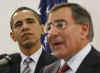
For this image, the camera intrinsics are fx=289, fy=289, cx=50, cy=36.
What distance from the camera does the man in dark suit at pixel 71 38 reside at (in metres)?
1.72

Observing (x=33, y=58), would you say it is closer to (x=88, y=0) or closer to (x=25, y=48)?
(x=25, y=48)

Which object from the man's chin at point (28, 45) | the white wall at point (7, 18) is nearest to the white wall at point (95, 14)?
the white wall at point (7, 18)

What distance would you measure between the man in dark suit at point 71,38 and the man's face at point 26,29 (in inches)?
23.9

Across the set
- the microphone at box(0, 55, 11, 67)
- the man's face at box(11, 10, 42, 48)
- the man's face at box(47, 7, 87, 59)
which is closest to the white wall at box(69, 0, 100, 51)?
the man's face at box(11, 10, 42, 48)

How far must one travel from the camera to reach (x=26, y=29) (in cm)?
243

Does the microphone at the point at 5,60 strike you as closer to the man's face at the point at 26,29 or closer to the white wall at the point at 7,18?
the man's face at the point at 26,29

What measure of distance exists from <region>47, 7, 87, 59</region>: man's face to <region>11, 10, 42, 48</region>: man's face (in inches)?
25.0

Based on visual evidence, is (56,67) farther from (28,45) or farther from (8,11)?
(8,11)

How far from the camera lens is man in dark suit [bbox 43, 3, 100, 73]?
1.72m

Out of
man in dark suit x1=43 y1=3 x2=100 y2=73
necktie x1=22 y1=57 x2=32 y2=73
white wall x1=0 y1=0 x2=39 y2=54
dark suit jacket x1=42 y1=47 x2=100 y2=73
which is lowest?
white wall x1=0 y1=0 x2=39 y2=54

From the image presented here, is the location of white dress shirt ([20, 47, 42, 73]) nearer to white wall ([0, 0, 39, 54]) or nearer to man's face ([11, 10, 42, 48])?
man's face ([11, 10, 42, 48])

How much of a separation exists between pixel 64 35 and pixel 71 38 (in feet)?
0.15

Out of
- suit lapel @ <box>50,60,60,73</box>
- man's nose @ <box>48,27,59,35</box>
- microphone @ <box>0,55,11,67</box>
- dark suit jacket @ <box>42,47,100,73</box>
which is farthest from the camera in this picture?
microphone @ <box>0,55,11,67</box>

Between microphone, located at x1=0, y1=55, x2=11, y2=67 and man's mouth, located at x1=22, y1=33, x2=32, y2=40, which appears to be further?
man's mouth, located at x1=22, y1=33, x2=32, y2=40
